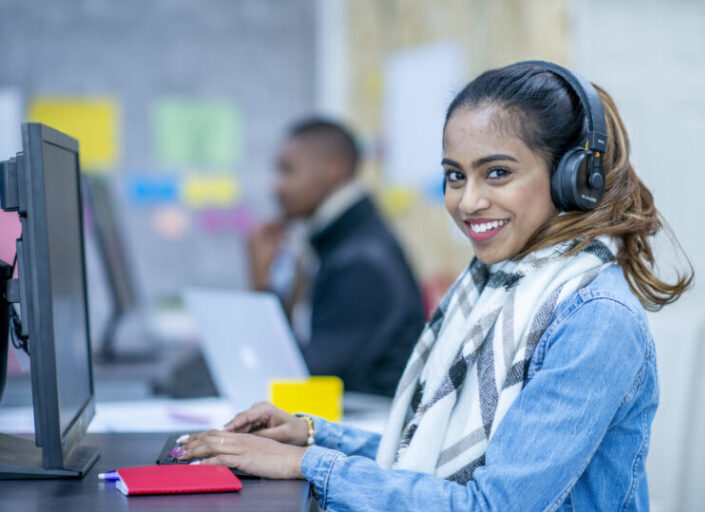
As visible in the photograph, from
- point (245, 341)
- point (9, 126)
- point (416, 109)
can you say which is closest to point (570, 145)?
point (245, 341)

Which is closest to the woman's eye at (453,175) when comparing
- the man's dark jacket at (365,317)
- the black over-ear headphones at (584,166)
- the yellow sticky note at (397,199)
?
the black over-ear headphones at (584,166)

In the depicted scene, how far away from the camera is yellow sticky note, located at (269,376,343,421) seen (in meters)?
1.51

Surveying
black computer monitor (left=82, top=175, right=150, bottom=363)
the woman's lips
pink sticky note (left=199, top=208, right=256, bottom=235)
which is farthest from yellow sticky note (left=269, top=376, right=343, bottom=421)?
pink sticky note (left=199, top=208, right=256, bottom=235)

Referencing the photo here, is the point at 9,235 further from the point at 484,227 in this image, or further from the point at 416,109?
the point at 416,109

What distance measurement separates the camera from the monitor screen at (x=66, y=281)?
37.9 inches

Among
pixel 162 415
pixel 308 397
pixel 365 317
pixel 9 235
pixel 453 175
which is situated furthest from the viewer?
pixel 365 317

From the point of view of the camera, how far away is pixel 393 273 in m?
2.33

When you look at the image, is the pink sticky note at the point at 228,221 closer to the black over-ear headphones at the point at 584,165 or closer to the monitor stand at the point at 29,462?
the monitor stand at the point at 29,462

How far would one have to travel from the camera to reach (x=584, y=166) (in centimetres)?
104

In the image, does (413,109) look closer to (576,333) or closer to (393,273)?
(393,273)

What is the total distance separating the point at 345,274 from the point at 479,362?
4.12 ft

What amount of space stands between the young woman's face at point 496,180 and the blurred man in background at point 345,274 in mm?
1131

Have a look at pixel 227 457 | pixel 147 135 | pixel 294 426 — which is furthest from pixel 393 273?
pixel 147 135

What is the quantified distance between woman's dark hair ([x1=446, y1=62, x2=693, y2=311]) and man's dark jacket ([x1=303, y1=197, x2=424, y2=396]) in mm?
1123
